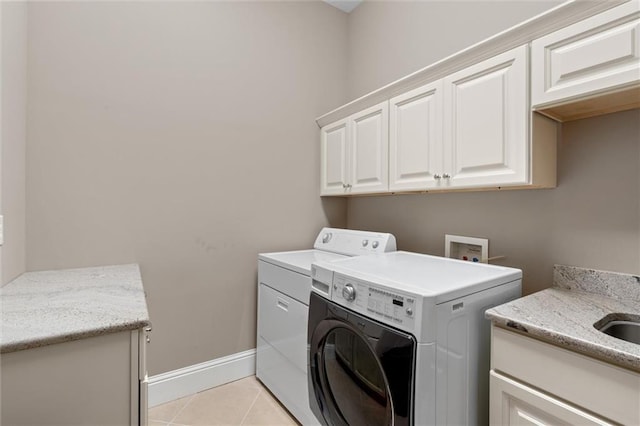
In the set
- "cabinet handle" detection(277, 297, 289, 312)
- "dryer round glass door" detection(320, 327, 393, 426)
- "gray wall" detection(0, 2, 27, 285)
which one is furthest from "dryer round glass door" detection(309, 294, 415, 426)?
"gray wall" detection(0, 2, 27, 285)

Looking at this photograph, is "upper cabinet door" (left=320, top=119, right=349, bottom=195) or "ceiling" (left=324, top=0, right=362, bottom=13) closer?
"upper cabinet door" (left=320, top=119, right=349, bottom=195)

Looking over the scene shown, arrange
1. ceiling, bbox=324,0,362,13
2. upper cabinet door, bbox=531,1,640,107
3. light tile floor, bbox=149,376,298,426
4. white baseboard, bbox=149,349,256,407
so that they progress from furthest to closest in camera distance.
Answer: ceiling, bbox=324,0,362,13
white baseboard, bbox=149,349,256,407
light tile floor, bbox=149,376,298,426
upper cabinet door, bbox=531,1,640,107

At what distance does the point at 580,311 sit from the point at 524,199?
0.64m

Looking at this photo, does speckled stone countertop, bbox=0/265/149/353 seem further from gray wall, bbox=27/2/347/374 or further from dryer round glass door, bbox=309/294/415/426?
dryer round glass door, bbox=309/294/415/426

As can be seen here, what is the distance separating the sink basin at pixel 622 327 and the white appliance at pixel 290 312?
1068mm

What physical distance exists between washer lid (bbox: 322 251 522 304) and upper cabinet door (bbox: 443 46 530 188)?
40 centimetres

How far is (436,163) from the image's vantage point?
1662 mm

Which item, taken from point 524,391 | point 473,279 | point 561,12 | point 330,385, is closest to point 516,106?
point 561,12

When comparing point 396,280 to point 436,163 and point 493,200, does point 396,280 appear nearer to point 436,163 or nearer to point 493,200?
point 436,163

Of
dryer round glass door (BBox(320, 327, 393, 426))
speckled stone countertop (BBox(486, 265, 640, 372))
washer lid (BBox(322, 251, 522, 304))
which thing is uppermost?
washer lid (BBox(322, 251, 522, 304))

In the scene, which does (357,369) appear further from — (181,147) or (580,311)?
(181,147)

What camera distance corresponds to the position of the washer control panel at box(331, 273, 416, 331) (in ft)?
3.50

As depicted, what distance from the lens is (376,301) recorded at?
Result: 3.85ft

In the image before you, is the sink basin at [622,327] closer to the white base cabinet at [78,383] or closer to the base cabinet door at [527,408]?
the base cabinet door at [527,408]
